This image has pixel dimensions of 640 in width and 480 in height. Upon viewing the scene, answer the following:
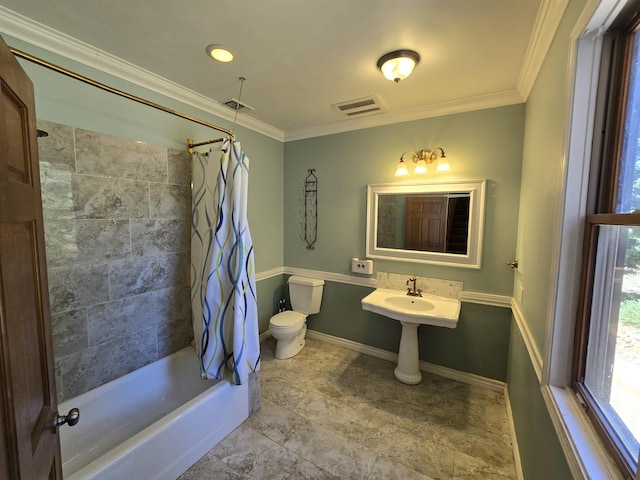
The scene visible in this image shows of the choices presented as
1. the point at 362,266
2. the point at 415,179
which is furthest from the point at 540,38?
the point at 362,266

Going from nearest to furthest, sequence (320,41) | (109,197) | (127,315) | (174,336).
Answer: (320,41) < (109,197) < (127,315) < (174,336)

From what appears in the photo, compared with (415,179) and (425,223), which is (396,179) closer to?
(415,179)

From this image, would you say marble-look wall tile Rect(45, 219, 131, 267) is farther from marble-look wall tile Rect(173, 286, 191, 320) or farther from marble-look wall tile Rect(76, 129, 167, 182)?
marble-look wall tile Rect(173, 286, 191, 320)

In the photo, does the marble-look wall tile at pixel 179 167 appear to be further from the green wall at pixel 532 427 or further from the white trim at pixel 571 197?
the green wall at pixel 532 427

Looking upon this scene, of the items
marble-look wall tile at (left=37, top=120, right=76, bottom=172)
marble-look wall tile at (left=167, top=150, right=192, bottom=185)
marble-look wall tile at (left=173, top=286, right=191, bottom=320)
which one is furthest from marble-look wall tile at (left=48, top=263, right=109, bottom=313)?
marble-look wall tile at (left=167, top=150, right=192, bottom=185)

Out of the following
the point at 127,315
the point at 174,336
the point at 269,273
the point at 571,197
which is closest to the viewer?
the point at 571,197

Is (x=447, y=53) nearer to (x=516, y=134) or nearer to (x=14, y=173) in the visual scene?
(x=516, y=134)

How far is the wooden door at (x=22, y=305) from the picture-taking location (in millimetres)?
574

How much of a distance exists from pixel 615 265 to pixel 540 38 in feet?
4.12

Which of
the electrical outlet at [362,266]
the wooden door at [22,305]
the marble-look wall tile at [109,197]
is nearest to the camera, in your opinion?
the wooden door at [22,305]

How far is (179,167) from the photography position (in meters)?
2.12

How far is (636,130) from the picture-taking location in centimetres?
77

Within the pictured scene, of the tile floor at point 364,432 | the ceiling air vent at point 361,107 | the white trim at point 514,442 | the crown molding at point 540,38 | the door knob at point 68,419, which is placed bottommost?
the tile floor at point 364,432

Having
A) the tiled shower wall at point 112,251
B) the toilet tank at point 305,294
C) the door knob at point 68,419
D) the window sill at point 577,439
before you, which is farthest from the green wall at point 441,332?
the door knob at point 68,419
